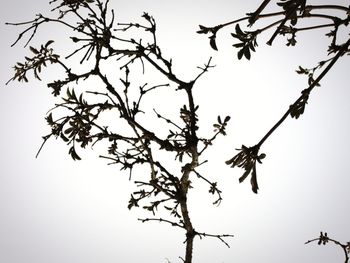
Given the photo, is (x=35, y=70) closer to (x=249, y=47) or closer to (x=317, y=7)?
(x=249, y=47)

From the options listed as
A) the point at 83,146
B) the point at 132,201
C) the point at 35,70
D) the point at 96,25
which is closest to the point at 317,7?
the point at 96,25

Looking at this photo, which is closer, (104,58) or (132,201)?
(104,58)

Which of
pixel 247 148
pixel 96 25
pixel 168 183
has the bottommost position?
pixel 247 148

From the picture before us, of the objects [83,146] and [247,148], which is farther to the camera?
[83,146]

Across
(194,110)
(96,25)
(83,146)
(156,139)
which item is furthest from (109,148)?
(96,25)

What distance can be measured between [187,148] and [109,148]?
0.89m

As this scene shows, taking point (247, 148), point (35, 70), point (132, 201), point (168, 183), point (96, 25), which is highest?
point (96, 25)

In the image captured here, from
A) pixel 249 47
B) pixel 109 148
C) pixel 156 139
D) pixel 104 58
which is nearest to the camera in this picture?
pixel 249 47

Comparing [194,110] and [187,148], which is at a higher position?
[194,110]

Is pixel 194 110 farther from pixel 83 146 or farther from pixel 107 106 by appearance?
pixel 83 146

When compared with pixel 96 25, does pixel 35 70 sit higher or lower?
lower

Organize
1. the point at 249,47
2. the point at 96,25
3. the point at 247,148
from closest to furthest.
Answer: the point at 247,148 → the point at 249,47 → the point at 96,25

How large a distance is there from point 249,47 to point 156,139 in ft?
4.68

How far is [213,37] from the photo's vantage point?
1.65m
